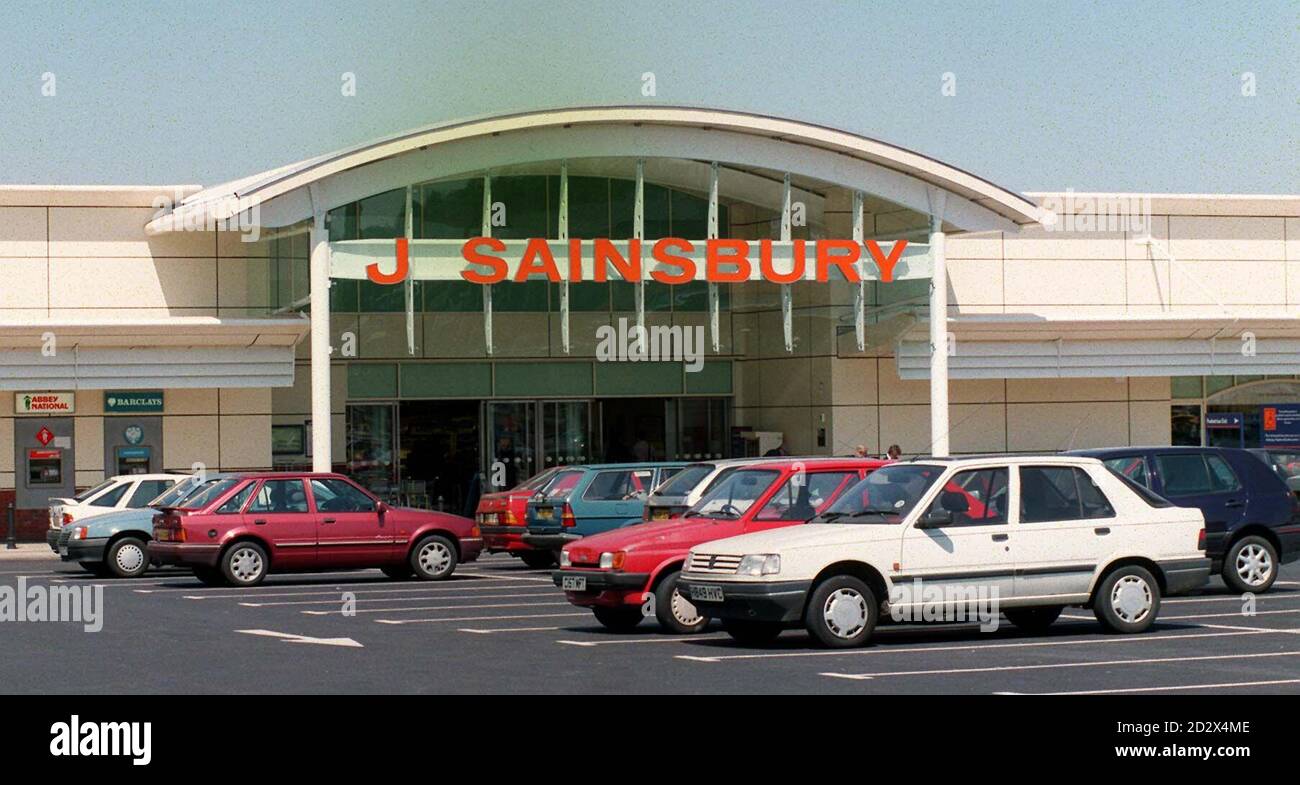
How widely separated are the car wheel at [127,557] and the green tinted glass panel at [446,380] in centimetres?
1163

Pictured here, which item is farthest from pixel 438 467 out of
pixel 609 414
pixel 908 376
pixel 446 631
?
pixel 446 631

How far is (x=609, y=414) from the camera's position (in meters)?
39.6

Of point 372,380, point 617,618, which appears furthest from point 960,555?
point 372,380

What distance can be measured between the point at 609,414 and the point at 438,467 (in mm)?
3837

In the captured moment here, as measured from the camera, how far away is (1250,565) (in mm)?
21125

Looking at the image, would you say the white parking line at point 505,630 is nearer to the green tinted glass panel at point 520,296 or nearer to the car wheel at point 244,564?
the car wheel at point 244,564

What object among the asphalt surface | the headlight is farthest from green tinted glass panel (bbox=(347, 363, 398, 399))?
the headlight

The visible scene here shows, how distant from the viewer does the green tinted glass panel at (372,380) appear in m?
37.6

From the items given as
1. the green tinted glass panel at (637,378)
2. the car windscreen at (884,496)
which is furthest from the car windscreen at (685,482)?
the green tinted glass panel at (637,378)

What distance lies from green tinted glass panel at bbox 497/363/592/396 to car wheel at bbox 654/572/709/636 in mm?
21677

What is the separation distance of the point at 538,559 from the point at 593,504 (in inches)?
110

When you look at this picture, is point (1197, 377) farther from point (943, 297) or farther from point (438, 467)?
point (438, 467)

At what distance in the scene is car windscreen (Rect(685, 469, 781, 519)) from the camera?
58.4ft

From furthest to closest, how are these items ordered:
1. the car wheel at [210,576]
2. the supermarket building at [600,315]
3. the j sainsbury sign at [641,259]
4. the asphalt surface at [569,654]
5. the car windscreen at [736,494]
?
1. the supermarket building at [600,315]
2. the j sainsbury sign at [641,259]
3. the car wheel at [210,576]
4. the car windscreen at [736,494]
5. the asphalt surface at [569,654]
